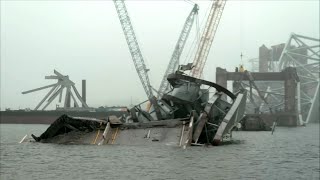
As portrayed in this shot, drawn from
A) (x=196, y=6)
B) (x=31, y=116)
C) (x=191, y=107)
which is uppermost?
(x=196, y=6)

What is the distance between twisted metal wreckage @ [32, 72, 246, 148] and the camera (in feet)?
149

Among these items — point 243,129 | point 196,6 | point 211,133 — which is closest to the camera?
point 211,133

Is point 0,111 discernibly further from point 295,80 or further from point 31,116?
point 295,80

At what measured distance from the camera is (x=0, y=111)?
192 metres

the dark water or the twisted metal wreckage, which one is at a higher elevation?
the twisted metal wreckage

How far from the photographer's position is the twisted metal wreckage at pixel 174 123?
149 ft

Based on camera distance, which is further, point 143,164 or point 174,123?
point 174,123

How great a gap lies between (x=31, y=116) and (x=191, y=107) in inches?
5736

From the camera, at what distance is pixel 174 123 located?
45.2 meters

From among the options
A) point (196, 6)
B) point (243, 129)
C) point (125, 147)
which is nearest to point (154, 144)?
point (125, 147)

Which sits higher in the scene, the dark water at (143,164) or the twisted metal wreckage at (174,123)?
the twisted metal wreckage at (174,123)

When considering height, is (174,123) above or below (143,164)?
above

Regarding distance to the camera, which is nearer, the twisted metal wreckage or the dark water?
the dark water

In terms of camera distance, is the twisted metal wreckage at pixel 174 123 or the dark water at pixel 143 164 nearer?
the dark water at pixel 143 164
